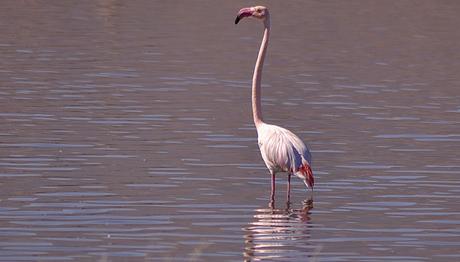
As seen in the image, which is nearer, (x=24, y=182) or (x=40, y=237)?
(x=40, y=237)

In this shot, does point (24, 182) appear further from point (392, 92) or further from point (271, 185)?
point (392, 92)

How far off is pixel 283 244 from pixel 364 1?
1406 inches

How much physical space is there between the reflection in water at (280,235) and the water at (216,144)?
1.1 inches

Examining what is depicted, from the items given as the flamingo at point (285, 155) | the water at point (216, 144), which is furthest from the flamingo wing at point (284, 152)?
the water at point (216, 144)

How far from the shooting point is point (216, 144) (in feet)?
65.0

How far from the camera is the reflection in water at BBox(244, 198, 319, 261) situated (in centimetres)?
1343

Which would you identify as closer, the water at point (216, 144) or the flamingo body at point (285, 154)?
the water at point (216, 144)

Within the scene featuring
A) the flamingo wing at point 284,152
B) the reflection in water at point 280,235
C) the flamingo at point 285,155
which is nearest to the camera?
the reflection in water at point 280,235

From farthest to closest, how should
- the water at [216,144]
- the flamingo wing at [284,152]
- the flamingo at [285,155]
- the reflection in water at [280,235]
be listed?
the flamingo wing at [284,152], the flamingo at [285,155], the water at [216,144], the reflection in water at [280,235]

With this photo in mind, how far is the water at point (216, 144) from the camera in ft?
46.0

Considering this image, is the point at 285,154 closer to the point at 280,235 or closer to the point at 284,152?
the point at 284,152

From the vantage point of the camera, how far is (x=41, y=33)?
35594mm

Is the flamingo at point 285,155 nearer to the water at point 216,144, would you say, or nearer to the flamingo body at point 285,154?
the flamingo body at point 285,154

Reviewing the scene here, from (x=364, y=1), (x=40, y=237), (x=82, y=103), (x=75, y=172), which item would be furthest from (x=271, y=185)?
(x=364, y=1)
